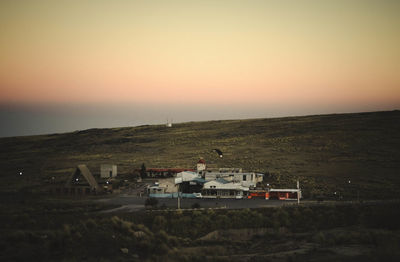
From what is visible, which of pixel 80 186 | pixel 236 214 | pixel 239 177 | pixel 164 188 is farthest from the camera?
pixel 239 177

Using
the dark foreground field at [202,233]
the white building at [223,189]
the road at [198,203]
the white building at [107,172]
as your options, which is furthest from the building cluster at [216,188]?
the white building at [107,172]

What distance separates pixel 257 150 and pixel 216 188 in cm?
4264

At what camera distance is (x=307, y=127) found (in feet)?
383

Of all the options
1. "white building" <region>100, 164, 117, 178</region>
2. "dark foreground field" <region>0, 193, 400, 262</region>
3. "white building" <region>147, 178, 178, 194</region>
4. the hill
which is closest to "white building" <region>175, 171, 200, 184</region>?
"white building" <region>147, 178, 178, 194</region>

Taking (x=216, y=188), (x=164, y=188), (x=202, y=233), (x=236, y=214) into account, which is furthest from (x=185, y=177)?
(x=202, y=233)

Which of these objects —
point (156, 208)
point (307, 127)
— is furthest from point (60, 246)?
point (307, 127)

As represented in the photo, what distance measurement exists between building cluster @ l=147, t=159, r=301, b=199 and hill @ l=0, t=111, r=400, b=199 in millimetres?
4446

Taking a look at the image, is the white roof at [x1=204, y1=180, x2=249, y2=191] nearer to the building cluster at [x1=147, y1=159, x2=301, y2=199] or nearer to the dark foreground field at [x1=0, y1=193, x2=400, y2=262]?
the building cluster at [x1=147, y1=159, x2=301, y2=199]

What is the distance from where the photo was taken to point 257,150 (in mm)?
95938

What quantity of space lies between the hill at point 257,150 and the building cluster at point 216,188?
445 cm

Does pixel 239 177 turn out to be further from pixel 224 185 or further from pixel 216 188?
pixel 216 188

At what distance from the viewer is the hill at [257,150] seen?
68.0 metres

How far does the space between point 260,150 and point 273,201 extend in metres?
46.4

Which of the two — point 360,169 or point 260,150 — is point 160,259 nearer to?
point 360,169
